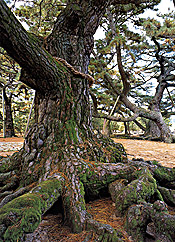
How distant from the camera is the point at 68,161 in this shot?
4.64 feet

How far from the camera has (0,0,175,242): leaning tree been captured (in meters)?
0.91

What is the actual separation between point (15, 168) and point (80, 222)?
1.13 metres

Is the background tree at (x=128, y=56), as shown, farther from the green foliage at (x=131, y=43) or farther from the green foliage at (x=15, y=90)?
the green foliage at (x=15, y=90)

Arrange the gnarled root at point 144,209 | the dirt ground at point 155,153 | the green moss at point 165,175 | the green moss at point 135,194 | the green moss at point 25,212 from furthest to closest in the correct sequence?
the dirt ground at point 155,153, the green moss at point 165,175, the green moss at point 135,194, the gnarled root at point 144,209, the green moss at point 25,212

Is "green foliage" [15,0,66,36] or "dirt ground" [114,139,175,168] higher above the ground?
"green foliage" [15,0,66,36]

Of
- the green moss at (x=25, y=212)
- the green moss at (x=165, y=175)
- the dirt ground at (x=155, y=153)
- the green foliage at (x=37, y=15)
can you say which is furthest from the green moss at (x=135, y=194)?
the green foliage at (x=37, y=15)

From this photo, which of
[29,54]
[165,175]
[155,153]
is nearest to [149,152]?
[155,153]

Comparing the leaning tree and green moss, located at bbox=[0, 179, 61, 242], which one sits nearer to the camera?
green moss, located at bbox=[0, 179, 61, 242]

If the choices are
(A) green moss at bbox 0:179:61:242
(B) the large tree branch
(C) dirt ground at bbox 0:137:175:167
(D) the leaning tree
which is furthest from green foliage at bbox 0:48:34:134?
(A) green moss at bbox 0:179:61:242

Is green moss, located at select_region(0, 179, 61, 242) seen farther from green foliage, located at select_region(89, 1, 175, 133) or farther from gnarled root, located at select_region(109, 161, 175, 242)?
green foliage, located at select_region(89, 1, 175, 133)

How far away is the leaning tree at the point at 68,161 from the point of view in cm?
91

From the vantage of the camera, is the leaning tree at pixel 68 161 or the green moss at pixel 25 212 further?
the leaning tree at pixel 68 161

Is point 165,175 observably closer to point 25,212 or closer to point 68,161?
point 68,161

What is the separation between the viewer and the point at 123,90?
820 cm
